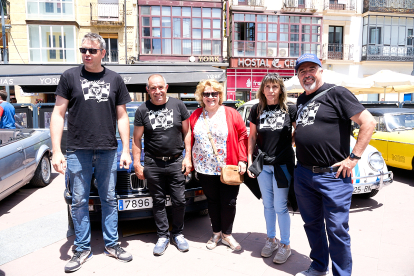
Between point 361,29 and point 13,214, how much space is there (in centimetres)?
2723

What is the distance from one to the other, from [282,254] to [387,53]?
26514mm

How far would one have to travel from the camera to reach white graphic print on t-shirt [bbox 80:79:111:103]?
3.01m

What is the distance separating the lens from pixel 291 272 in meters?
3.01

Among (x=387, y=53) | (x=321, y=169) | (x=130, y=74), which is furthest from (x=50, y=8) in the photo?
(x=387, y=53)

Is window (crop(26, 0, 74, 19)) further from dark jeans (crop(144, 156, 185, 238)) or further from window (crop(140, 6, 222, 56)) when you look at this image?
dark jeans (crop(144, 156, 185, 238))

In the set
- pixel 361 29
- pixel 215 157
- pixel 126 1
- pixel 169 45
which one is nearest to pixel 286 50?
pixel 361 29

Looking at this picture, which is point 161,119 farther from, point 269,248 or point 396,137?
point 396,137

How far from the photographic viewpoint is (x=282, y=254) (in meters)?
3.20

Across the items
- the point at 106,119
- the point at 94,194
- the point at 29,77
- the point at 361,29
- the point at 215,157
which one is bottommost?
the point at 94,194

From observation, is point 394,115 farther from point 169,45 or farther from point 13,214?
point 169,45

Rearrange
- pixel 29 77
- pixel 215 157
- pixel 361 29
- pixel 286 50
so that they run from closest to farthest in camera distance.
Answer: pixel 215 157
pixel 29 77
pixel 286 50
pixel 361 29

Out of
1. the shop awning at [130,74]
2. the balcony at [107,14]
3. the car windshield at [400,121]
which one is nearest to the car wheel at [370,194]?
the car windshield at [400,121]

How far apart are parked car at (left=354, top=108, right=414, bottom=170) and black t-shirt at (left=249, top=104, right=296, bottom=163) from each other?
4329 mm

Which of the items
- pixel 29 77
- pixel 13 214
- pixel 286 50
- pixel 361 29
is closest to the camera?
pixel 13 214
